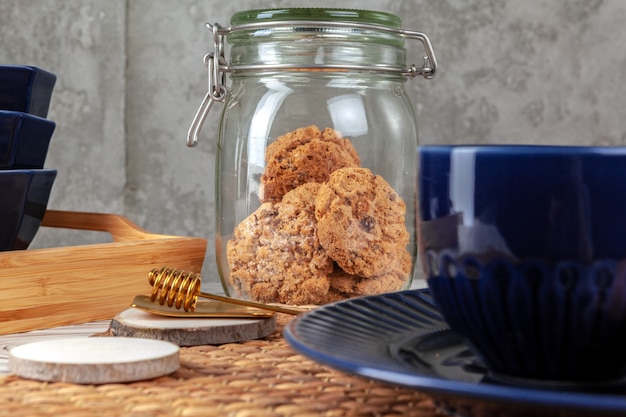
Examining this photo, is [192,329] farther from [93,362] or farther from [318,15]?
[318,15]

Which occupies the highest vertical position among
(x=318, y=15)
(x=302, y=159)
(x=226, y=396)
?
(x=318, y=15)

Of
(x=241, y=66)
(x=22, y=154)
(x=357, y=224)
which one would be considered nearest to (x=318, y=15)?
(x=241, y=66)

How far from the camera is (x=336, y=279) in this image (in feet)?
2.58

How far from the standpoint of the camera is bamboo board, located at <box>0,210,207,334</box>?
0.71 m

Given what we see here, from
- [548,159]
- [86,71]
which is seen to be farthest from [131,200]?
[548,159]

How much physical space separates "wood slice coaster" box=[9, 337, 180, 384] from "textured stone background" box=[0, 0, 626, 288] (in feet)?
4.06

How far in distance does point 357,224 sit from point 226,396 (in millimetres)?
337

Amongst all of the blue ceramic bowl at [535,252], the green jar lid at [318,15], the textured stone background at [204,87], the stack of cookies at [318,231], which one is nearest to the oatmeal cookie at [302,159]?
the stack of cookies at [318,231]

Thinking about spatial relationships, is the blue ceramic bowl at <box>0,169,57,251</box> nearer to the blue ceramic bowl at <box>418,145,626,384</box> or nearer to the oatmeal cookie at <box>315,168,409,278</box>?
the oatmeal cookie at <box>315,168,409,278</box>

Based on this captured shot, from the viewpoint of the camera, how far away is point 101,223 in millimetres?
1021

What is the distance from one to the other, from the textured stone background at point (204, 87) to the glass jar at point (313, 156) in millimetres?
901

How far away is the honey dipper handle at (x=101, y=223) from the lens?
38.7 inches

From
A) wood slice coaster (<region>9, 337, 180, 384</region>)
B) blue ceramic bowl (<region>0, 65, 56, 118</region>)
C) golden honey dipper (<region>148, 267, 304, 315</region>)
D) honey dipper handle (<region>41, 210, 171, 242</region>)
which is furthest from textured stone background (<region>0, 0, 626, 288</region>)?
wood slice coaster (<region>9, 337, 180, 384</region>)

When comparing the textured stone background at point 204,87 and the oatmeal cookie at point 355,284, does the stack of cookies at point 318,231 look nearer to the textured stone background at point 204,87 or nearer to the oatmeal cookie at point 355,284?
the oatmeal cookie at point 355,284
